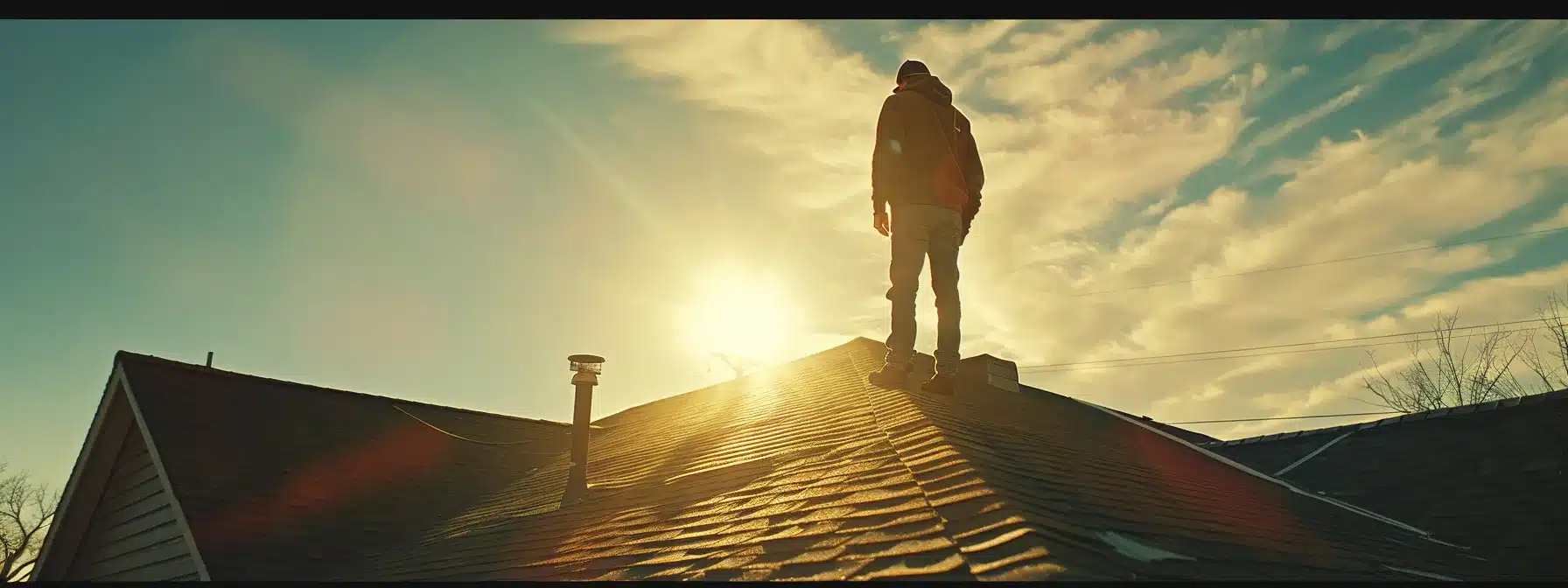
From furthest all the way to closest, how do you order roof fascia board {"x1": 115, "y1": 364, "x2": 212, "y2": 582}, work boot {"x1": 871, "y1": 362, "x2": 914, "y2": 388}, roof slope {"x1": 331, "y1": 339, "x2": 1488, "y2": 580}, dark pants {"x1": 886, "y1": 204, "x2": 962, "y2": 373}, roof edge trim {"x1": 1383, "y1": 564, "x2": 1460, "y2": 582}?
1. roof fascia board {"x1": 115, "y1": 364, "x2": 212, "y2": 582}
2. work boot {"x1": 871, "y1": 362, "x2": 914, "y2": 388}
3. dark pants {"x1": 886, "y1": 204, "x2": 962, "y2": 373}
4. roof edge trim {"x1": 1383, "y1": 564, "x2": 1460, "y2": 582}
5. roof slope {"x1": 331, "y1": 339, "x2": 1488, "y2": 580}

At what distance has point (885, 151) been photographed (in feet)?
22.7

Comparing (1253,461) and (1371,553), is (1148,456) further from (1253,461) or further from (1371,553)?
(1253,461)

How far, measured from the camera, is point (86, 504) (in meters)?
10.5

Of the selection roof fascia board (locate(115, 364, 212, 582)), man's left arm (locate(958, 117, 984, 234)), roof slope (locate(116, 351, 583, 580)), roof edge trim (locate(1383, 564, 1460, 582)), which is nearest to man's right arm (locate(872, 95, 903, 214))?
man's left arm (locate(958, 117, 984, 234))

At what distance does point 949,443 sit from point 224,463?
8139 millimetres

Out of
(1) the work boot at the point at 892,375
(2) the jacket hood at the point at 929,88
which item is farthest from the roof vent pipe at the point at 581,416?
(2) the jacket hood at the point at 929,88

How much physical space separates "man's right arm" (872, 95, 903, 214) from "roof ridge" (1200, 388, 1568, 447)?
→ 7963mm

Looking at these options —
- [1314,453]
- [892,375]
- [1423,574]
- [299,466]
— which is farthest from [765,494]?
[1314,453]

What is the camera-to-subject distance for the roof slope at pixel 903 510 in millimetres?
4227

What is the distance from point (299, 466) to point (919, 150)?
8071mm

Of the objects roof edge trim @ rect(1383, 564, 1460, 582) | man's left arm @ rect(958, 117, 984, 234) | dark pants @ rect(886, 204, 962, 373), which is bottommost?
roof edge trim @ rect(1383, 564, 1460, 582)

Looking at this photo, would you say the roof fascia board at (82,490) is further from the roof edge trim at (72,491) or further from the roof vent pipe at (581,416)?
the roof vent pipe at (581,416)

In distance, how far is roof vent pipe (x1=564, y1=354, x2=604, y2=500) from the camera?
8.18 metres

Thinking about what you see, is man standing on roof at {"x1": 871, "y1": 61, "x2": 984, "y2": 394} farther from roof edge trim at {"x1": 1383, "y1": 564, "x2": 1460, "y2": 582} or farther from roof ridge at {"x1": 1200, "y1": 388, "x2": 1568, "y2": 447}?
roof ridge at {"x1": 1200, "y1": 388, "x2": 1568, "y2": 447}
